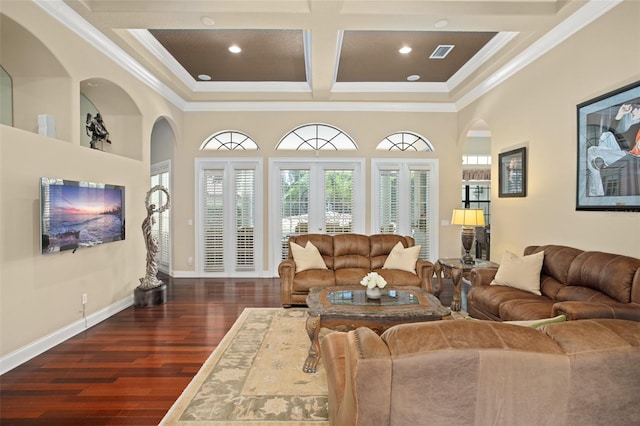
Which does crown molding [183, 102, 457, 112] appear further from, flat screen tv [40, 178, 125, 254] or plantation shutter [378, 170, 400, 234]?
flat screen tv [40, 178, 125, 254]

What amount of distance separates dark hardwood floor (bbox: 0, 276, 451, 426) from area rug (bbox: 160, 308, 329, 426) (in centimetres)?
16

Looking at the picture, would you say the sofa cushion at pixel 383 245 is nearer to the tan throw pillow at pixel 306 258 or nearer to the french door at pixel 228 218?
the tan throw pillow at pixel 306 258

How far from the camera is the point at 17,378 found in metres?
2.69

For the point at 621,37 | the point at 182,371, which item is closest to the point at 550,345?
the point at 182,371

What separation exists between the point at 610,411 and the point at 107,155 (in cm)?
497

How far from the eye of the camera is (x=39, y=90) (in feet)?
11.3

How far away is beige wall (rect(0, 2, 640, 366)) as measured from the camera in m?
2.85

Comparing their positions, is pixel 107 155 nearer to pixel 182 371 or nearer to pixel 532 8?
pixel 182 371

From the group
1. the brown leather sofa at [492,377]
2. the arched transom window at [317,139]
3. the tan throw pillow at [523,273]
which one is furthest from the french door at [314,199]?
the brown leather sofa at [492,377]

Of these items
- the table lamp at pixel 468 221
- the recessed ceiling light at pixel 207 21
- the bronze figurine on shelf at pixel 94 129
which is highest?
the recessed ceiling light at pixel 207 21

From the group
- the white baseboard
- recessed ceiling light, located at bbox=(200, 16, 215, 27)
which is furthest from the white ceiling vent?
the white baseboard

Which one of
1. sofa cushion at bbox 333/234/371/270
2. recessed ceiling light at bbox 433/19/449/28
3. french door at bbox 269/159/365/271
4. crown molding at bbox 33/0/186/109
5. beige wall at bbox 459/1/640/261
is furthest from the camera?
french door at bbox 269/159/365/271

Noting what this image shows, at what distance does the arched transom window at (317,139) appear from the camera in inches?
249

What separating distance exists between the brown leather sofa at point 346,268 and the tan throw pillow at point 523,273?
3.20 ft
